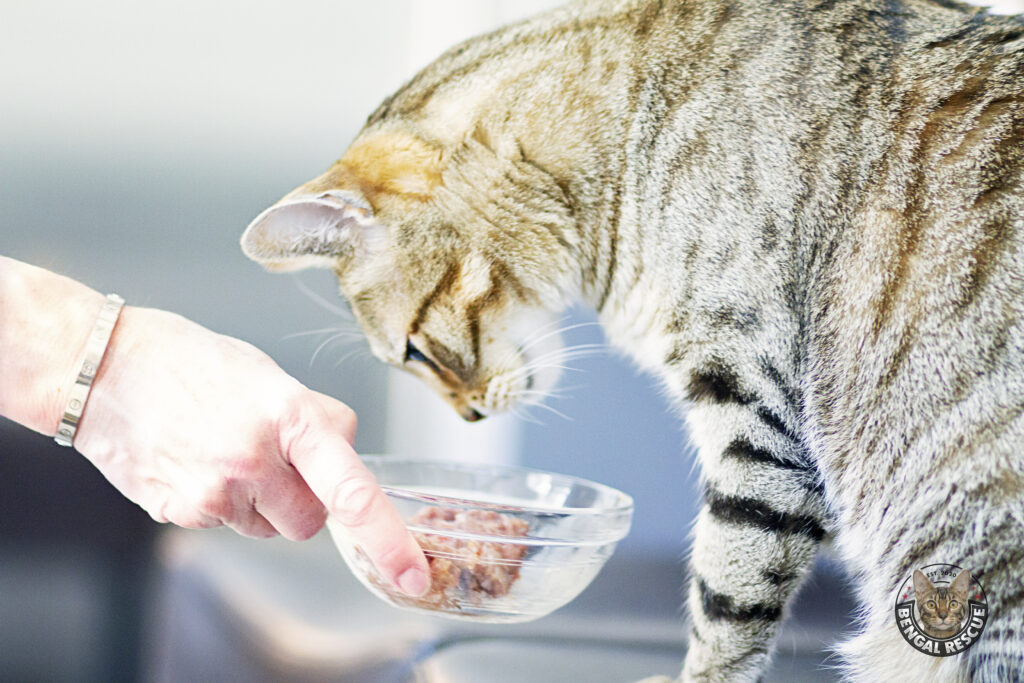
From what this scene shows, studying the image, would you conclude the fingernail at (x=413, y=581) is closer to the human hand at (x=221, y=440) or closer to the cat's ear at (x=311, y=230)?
the human hand at (x=221, y=440)

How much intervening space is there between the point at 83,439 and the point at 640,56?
72 centimetres

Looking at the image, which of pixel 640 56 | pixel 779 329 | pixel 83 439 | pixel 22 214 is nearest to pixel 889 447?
pixel 779 329

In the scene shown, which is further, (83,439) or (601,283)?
(601,283)

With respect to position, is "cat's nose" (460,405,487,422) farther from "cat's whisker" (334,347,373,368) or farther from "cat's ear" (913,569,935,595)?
"cat's ear" (913,569,935,595)

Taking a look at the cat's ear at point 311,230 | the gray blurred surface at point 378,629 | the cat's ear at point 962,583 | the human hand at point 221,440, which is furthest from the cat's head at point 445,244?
the cat's ear at point 962,583

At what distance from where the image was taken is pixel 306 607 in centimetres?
132

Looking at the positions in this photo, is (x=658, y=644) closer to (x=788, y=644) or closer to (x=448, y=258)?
(x=788, y=644)

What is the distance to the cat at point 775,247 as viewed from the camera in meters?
0.84

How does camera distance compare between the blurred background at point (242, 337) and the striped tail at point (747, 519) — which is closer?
the striped tail at point (747, 519)

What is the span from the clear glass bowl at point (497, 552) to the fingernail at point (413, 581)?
8 cm

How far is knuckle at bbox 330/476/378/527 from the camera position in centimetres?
74

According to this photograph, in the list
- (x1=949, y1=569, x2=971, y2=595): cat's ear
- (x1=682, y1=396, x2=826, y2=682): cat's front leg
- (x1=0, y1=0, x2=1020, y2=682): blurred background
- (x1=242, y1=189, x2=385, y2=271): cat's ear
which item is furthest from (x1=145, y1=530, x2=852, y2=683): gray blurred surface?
(x1=242, y1=189, x2=385, y2=271): cat's ear

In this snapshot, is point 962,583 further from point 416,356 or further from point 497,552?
point 416,356

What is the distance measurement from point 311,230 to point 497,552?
0.42m
